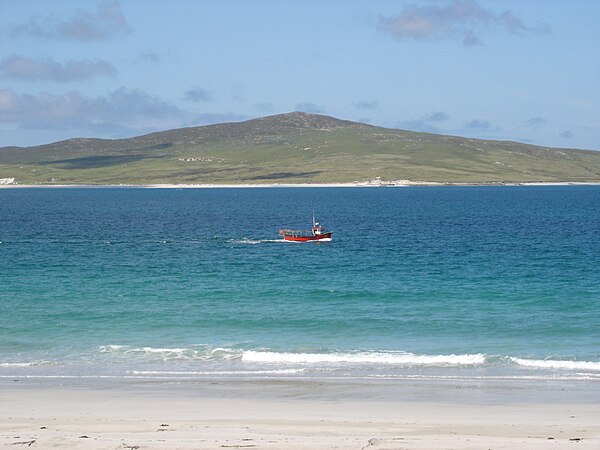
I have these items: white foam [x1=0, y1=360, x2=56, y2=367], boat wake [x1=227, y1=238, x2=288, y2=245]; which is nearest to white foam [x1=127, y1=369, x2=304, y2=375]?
white foam [x1=0, y1=360, x2=56, y2=367]

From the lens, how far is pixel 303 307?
45.5 metres

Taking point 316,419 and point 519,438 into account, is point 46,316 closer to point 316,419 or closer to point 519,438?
point 316,419

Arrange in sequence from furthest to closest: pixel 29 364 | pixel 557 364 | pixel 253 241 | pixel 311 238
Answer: pixel 253 241 → pixel 311 238 → pixel 29 364 → pixel 557 364

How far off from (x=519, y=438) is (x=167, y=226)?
9096cm

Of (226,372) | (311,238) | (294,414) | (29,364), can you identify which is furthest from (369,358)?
(311,238)

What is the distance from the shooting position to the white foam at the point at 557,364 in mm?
31530

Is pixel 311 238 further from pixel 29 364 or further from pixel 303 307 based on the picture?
pixel 29 364

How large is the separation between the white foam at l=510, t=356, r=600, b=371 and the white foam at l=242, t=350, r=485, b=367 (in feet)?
5.18

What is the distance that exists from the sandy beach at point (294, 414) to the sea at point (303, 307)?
2.11m

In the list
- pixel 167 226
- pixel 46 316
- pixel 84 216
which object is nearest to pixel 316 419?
pixel 46 316

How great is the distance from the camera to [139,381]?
98.0 feet

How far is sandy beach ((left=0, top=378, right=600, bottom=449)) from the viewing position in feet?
68.5

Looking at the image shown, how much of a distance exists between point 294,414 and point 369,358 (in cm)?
931

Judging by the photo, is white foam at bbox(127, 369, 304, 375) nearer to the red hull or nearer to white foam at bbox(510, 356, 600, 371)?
white foam at bbox(510, 356, 600, 371)
